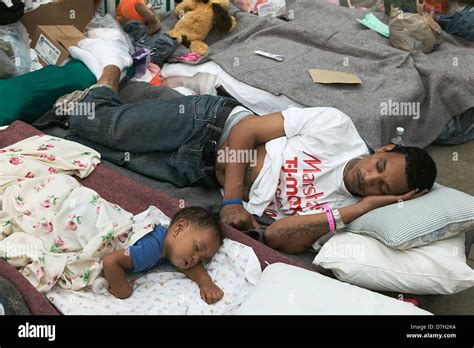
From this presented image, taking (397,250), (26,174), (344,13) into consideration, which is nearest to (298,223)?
(397,250)

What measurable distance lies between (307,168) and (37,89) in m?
1.18

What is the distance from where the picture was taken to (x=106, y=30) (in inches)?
105

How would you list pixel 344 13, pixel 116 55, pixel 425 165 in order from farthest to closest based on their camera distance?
1. pixel 344 13
2. pixel 116 55
3. pixel 425 165

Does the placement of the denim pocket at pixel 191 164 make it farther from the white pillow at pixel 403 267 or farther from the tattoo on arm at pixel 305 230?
the white pillow at pixel 403 267

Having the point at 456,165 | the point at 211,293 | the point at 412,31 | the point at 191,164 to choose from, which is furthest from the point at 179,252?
the point at 412,31

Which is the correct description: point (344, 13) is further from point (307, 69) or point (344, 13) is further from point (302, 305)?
point (302, 305)

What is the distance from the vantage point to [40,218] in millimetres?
1563

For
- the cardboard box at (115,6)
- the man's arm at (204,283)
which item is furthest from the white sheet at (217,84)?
the man's arm at (204,283)

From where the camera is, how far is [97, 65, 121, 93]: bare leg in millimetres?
2275

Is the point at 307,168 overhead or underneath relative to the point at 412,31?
underneath

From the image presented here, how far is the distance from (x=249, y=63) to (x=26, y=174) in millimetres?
1205

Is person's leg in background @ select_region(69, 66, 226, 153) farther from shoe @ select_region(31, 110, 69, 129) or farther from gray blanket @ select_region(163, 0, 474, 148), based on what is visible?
gray blanket @ select_region(163, 0, 474, 148)

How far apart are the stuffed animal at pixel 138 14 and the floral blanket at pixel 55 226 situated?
132 cm

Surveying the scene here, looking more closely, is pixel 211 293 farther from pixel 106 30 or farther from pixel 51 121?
pixel 106 30
